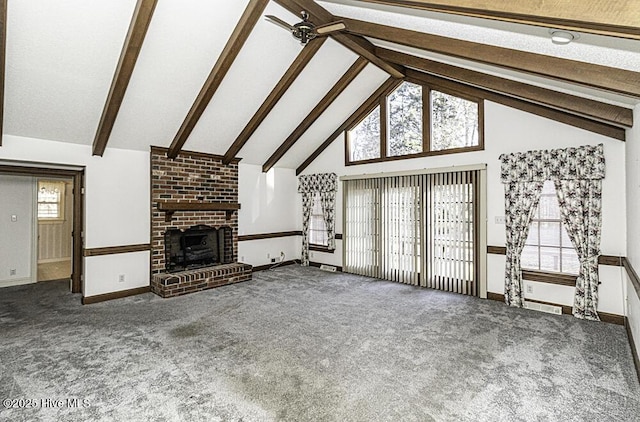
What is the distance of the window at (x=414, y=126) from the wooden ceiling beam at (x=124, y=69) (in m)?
4.37

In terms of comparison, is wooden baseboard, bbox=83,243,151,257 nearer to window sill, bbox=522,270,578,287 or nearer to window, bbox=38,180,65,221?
window, bbox=38,180,65,221

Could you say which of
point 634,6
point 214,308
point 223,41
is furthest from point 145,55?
point 634,6

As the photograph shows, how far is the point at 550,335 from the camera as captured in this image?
369 cm

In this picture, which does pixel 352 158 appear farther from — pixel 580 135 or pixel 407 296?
pixel 580 135

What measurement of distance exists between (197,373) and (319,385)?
111cm

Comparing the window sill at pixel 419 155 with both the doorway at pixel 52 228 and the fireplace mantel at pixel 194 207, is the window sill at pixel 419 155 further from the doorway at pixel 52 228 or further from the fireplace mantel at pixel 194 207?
the doorway at pixel 52 228

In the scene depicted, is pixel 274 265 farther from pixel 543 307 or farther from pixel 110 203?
pixel 543 307

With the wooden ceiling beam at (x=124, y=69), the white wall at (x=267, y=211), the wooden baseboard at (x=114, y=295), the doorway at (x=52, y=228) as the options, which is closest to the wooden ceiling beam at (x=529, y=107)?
the white wall at (x=267, y=211)

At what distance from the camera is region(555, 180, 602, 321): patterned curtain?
413 centimetres

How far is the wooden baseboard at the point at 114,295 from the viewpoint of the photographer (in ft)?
16.3

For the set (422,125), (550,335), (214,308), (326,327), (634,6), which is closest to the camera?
(634,6)

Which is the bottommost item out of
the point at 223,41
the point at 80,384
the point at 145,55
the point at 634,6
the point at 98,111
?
the point at 80,384

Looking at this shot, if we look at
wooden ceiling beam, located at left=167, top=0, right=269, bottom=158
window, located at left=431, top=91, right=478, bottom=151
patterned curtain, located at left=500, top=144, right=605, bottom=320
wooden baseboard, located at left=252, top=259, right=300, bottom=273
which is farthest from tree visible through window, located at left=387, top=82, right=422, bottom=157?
wooden baseboard, located at left=252, top=259, right=300, bottom=273

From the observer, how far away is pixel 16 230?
6.14 m
